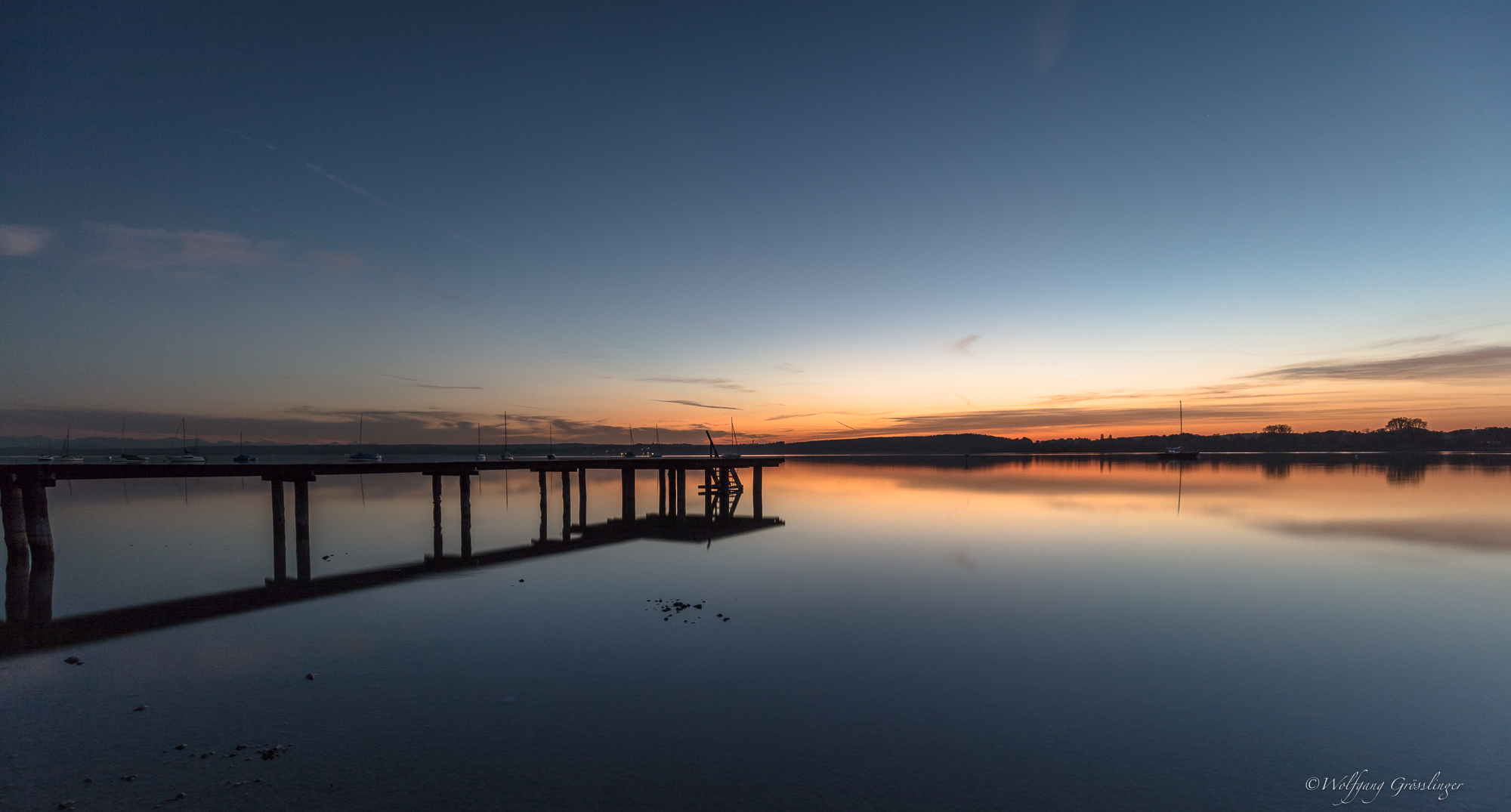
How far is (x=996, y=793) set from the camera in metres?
7.95

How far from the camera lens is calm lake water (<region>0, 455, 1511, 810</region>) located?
8109mm

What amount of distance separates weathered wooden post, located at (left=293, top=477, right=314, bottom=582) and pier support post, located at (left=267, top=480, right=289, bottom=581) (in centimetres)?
40

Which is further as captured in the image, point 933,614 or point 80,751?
point 933,614

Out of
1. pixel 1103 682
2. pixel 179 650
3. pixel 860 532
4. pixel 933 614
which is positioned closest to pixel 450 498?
pixel 860 532

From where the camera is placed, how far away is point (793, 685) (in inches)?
457

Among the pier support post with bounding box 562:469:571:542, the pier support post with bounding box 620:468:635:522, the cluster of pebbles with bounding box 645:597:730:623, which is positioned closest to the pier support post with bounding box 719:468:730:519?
the pier support post with bounding box 620:468:635:522

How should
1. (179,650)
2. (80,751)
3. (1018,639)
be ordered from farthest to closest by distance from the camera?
(1018,639) < (179,650) < (80,751)

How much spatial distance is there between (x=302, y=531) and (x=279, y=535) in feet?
4.87

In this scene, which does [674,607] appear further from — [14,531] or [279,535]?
[14,531]

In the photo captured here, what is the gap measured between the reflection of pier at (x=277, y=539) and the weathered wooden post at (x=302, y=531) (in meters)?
0.04

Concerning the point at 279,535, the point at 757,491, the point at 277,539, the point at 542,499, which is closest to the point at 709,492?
the point at 757,491

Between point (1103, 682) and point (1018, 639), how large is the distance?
288cm

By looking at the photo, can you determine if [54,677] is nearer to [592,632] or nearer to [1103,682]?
[592,632]

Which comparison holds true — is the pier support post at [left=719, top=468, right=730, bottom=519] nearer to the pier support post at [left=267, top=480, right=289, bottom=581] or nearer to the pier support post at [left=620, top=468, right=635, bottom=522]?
the pier support post at [left=620, top=468, right=635, bottom=522]
